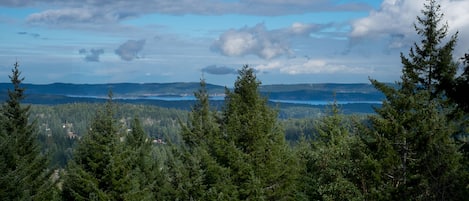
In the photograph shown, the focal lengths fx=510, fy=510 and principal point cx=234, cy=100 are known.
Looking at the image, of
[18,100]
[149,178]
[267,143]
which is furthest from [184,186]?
[149,178]

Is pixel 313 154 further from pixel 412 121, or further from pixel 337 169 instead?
pixel 412 121

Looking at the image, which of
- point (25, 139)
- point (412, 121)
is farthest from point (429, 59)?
point (25, 139)

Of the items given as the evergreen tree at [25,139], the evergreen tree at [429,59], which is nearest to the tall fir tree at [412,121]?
the evergreen tree at [429,59]

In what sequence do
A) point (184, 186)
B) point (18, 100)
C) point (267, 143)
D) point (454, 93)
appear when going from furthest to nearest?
point (18, 100), point (267, 143), point (184, 186), point (454, 93)

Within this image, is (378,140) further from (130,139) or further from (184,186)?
(130,139)

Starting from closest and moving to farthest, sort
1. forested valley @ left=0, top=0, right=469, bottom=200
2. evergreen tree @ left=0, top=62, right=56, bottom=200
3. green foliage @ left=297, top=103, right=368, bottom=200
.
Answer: forested valley @ left=0, top=0, right=469, bottom=200 → green foliage @ left=297, top=103, right=368, bottom=200 → evergreen tree @ left=0, top=62, right=56, bottom=200

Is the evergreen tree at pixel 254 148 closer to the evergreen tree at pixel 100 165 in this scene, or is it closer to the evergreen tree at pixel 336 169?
the evergreen tree at pixel 336 169

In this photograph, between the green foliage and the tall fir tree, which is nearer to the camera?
the tall fir tree

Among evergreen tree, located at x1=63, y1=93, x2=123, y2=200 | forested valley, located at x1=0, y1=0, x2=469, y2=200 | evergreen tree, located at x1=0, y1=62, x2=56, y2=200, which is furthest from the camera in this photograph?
evergreen tree, located at x1=0, y1=62, x2=56, y2=200

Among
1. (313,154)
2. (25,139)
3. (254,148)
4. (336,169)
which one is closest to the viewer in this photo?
(336,169)

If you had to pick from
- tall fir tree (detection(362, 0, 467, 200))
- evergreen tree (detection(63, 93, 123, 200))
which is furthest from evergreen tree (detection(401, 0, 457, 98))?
evergreen tree (detection(63, 93, 123, 200))

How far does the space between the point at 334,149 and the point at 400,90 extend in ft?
21.4

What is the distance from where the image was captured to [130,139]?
41906 millimetres

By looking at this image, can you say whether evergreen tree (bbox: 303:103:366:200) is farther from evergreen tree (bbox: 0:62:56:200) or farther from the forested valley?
evergreen tree (bbox: 0:62:56:200)
